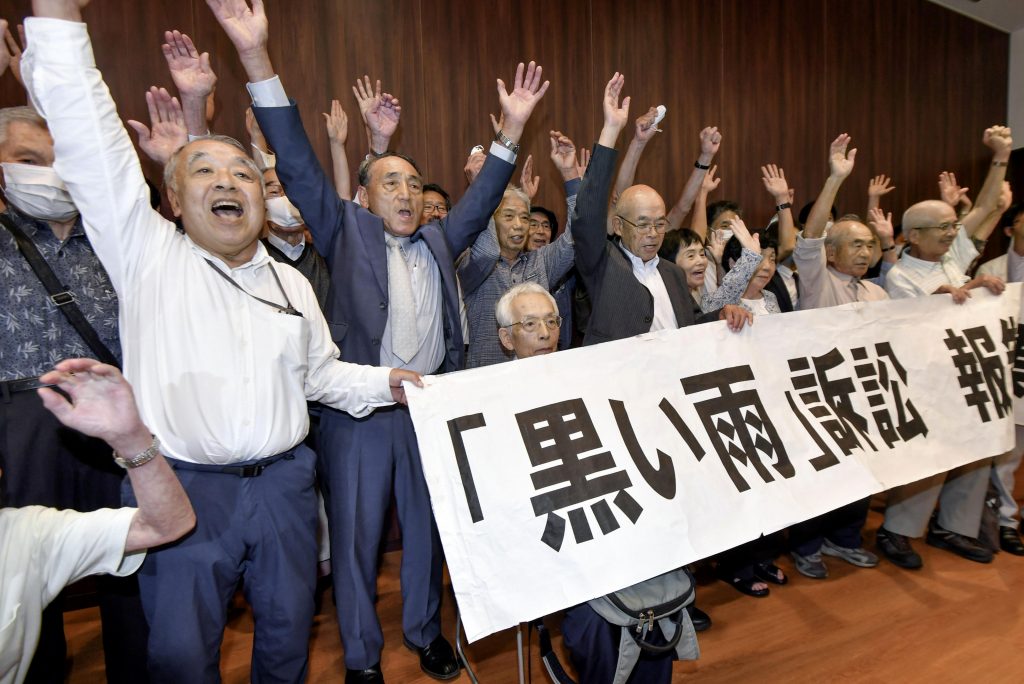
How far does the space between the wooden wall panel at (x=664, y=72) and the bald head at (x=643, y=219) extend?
1.55m

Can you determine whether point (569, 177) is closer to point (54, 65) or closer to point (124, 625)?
point (54, 65)

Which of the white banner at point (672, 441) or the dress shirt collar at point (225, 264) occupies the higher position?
the dress shirt collar at point (225, 264)

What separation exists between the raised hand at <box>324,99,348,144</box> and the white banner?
1.88m

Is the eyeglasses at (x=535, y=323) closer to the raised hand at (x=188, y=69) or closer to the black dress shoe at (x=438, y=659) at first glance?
the black dress shoe at (x=438, y=659)

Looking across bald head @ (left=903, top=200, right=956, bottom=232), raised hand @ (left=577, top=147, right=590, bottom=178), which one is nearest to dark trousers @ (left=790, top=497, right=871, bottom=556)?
bald head @ (left=903, top=200, right=956, bottom=232)

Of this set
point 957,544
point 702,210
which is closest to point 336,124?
point 702,210

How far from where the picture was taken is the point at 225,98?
125 inches

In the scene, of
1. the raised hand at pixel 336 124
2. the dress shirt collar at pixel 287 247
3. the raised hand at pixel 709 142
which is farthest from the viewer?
the raised hand at pixel 709 142

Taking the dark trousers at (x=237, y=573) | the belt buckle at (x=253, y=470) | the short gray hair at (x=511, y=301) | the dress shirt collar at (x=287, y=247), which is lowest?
the dark trousers at (x=237, y=573)

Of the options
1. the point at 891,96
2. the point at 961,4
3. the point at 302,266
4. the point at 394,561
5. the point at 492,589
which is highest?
the point at 961,4

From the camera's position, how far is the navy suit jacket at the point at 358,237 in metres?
1.83

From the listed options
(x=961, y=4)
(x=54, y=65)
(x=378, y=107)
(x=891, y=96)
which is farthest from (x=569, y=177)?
(x=961, y=4)

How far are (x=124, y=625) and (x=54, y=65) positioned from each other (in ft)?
4.72

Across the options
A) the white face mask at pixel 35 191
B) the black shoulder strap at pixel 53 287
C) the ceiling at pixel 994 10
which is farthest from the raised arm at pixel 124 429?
the ceiling at pixel 994 10
